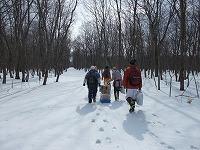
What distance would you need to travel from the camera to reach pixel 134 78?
22.7 feet

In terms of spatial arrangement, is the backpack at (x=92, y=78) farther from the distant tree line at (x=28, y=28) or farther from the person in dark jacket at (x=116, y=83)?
the distant tree line at (x=28, y=28)

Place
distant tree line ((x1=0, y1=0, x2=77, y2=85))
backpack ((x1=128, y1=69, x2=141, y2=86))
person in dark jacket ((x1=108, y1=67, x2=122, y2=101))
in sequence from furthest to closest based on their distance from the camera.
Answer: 1. distant tree line ((x1=0, y1=0, x2=77, y2=85))
2. person in dark jacket ((x1=108, y1=67, x2=122, y2=101))
3. backpack ((x1=128, y1=69, x2=141, y2=86))

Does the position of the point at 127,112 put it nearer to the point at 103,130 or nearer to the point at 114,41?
the point at 103,130

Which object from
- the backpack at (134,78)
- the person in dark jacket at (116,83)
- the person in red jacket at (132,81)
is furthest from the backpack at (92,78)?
the backpack at (134,78)

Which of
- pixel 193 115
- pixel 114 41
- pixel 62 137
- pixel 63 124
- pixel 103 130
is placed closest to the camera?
pixel 62 137

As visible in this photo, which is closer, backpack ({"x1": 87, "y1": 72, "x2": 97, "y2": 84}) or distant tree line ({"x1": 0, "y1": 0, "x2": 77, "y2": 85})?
backpack ({"x1": 87, "y1": 72, "x2": 97, "y2": 84})

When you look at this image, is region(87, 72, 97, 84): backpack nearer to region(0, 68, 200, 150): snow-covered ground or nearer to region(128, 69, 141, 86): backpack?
region(0, 68, 200, 150): snow-covered ground

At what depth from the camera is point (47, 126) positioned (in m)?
5.35

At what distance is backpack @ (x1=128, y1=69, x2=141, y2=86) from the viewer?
693 centimetres

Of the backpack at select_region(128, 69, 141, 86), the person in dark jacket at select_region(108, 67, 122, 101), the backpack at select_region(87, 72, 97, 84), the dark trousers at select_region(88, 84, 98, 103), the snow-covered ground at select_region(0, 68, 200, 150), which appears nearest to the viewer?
the snow-covered ground at select_region(0, 68, 200, 150)

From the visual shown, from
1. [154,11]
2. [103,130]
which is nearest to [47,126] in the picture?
[103,130]

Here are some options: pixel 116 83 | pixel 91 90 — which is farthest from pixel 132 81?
pixel 116 83

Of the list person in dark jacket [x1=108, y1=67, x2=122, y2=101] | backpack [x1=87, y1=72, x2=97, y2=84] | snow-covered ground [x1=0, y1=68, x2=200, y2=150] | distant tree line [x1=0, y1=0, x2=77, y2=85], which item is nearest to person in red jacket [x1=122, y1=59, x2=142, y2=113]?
snow-covered ground [x1=0, y1=68, x2=200, y2=150]

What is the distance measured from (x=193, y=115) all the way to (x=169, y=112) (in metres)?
0.84
